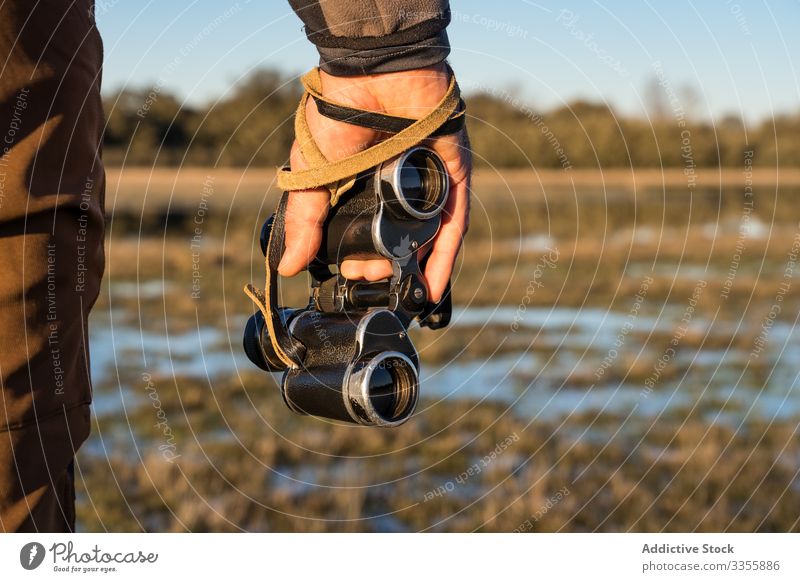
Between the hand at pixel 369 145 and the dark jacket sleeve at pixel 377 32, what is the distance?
4 centimetres

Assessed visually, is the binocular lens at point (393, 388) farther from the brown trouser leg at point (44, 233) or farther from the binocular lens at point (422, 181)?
the brown trouser leg at point (44, 233)

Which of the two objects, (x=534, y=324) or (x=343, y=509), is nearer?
(x=343, y=509)

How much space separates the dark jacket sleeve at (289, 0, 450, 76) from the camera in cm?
231

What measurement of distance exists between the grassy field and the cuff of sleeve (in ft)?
4.76

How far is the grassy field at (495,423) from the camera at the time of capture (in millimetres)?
5418

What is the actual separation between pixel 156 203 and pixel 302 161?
30.4 m

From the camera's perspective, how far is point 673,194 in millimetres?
39312

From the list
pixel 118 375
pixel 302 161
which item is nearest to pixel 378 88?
pixel 302 161

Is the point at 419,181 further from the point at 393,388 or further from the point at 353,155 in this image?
the point at 393,388

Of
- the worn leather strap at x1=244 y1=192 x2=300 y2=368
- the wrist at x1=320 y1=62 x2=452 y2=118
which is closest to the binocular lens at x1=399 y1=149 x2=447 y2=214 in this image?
the wrist at x1=320 y1=62 x2=452 y2=118

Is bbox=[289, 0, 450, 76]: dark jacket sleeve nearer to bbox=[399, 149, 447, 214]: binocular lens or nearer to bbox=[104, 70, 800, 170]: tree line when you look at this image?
bbox=[399, 149, 447, 214]: binocular lens

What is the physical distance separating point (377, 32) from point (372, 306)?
757 millimetres

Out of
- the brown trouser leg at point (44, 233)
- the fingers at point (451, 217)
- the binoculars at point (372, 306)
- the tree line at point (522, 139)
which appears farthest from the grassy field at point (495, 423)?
the tree line at point (522, 139)

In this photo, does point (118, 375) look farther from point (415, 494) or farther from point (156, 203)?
point (156, 203)
